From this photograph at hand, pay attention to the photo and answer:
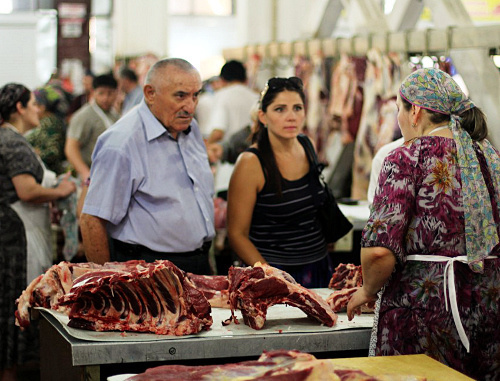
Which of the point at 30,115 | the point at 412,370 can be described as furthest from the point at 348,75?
the point at 412,370

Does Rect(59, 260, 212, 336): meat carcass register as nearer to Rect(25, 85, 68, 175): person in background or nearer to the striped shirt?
the striped shirt

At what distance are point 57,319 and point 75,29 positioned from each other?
1297cm

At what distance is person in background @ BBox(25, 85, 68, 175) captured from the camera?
7805 mm

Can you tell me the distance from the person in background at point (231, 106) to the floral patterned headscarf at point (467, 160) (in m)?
5.13

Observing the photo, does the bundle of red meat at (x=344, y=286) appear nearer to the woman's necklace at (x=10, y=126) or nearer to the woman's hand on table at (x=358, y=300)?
the woman's hand on table at (x=358, y=300)

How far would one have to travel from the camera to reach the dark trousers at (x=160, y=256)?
405 cm

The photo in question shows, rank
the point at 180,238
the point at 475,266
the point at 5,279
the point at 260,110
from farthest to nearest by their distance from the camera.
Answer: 1. the point at 5,279
2. the point at 260,110
3. the point at 180,238
4. the point at 475,266

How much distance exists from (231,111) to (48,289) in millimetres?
5030

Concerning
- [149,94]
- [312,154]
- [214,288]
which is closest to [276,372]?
[214,288]

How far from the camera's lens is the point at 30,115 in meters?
5.56

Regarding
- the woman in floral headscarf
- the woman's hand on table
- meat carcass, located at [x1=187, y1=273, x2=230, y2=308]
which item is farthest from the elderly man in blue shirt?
the woman in floral headscarf

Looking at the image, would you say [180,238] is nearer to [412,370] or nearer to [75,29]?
[412,370]

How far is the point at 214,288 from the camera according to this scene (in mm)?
3568

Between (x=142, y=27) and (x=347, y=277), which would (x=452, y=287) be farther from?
(x=142, y=27)
